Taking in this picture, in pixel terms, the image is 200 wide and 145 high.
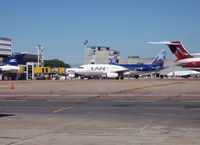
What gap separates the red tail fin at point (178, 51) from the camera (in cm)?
6662

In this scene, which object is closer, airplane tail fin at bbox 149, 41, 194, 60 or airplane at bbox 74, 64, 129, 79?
airplane tail fin at bbox 149, 41, 194, 60

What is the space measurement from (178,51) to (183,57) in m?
1.69

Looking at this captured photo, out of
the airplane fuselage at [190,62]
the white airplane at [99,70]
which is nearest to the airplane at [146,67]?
the white airplane at [99,70]

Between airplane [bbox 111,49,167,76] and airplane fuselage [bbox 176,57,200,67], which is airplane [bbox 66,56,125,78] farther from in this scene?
airplane fuselage [bbox 176,57,200,67]

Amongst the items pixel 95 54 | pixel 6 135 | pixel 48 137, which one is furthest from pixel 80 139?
pixel 95 54

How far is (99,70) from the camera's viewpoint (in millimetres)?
93750

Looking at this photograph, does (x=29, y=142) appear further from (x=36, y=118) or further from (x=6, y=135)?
(x=36, y=118)

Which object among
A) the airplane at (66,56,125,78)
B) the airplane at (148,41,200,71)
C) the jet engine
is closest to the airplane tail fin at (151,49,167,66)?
the airplane at (66,56,125,78)

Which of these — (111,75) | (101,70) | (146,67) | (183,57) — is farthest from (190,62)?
(146,67)

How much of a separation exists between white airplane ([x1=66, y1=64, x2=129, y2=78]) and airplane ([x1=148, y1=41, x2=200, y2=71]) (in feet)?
92.5

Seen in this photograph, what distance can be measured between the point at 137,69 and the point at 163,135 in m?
88.2

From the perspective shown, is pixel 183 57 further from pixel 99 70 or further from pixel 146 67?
pixel 146 67

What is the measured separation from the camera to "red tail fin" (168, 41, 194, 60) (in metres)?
66.6

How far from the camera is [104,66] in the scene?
9525 centimetres
